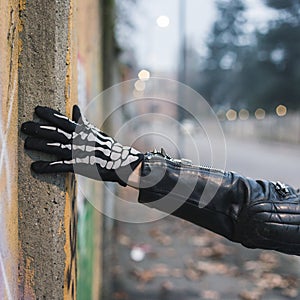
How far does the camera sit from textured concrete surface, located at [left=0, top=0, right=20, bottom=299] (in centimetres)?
144

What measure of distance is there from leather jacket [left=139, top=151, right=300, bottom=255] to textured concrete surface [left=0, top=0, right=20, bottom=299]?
0.39 m

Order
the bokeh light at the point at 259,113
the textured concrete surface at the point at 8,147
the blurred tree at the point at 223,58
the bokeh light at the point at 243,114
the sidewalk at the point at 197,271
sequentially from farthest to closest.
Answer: the bokeh light at the point at 259,113, the bokeh light at the point at 243,114, the blurred tree at the point at 223,58, the sidewalk at the point at 197,271, the textured concrete surface at the point at 8,147

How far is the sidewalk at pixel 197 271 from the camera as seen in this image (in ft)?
20.1

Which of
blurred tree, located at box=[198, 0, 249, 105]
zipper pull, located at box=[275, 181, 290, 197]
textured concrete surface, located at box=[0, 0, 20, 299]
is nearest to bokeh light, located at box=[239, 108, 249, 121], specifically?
blurred tree, located at box=[198, 0, 249, 105]

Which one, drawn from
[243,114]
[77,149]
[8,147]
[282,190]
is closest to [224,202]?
[282,190]

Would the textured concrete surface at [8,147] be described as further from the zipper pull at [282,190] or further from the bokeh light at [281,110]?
the bokeh light at [281,110]

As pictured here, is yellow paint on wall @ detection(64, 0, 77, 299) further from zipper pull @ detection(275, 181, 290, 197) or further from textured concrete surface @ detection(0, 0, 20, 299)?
zipper pull @ detection(275, 181, 290, 197)

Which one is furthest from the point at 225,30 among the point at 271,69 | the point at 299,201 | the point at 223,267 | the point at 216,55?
the point at 299,201

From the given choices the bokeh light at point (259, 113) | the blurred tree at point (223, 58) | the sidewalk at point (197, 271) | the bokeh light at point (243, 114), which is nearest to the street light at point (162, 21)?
the blurred tree at point (223, 58)

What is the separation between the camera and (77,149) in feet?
5.33

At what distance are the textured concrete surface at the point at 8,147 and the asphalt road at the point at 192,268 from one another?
180 inches

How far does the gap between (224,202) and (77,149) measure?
1.64 ft

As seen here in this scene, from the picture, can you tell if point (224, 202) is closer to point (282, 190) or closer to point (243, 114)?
point (282, 190)

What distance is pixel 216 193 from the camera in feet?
5.74
